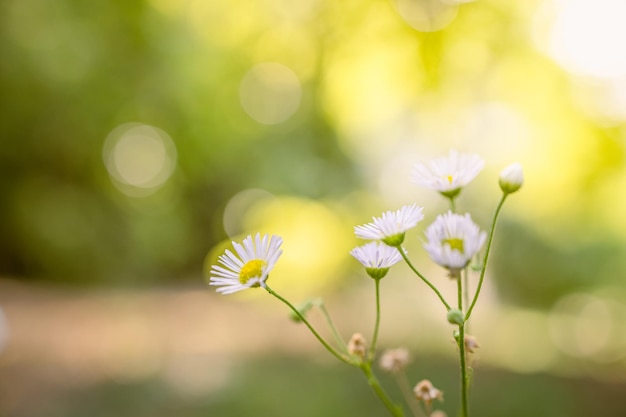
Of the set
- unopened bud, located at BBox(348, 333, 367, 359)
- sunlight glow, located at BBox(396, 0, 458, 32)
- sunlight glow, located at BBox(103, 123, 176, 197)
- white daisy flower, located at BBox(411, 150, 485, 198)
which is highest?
sunlight glow, located at BBox(103, 123, 176, 197)

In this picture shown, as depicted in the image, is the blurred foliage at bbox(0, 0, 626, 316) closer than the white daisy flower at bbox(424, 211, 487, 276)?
No

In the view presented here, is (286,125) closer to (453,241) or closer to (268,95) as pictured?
(268,95)

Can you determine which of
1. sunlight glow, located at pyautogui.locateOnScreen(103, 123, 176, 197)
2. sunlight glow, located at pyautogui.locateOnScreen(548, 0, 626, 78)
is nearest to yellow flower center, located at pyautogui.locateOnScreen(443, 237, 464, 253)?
sunlight glow, located at pyautogui.locateOnScreen(548, 0, 626, 78)

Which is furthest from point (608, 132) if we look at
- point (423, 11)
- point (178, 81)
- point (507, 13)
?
point (178, 81)

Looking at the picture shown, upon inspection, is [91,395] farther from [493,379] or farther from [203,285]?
[203,285]

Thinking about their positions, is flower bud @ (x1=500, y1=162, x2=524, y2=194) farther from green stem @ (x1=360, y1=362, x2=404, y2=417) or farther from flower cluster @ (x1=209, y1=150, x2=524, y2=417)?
green stem @ (x1=360, y1=362, x2=404, y2=417)

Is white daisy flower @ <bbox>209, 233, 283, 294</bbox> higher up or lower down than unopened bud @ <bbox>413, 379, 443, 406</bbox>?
higher up
